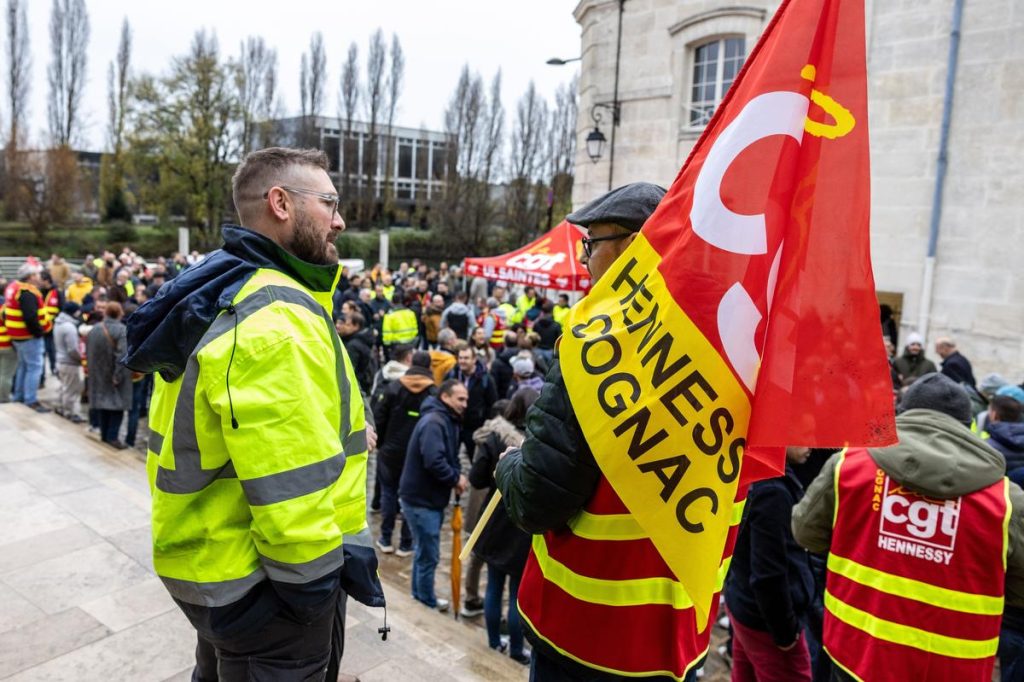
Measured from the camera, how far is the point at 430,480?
18.1ft

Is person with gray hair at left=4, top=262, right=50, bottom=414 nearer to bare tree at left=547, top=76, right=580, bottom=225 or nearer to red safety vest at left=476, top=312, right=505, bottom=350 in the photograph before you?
red safety vest at left=476, top=312, right=505, bottom=350

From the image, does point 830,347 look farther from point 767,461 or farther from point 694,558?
point 694,558

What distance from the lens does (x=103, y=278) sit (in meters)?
15.2

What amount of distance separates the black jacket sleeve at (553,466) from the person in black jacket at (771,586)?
66.6 inches

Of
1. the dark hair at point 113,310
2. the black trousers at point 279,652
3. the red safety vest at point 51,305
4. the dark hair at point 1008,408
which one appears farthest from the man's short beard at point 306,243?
the red safety vest at point 51,305

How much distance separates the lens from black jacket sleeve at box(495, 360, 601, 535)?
5.92 feet

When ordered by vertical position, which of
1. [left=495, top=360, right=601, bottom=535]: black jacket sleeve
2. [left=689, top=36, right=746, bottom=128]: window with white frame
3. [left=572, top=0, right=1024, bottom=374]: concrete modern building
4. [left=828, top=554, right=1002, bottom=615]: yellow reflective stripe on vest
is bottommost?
[left=828, top=554, right=1002, bottom=615]: yellow reflective stripe on vest

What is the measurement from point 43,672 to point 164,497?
1.92 metres

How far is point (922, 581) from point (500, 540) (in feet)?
8.14

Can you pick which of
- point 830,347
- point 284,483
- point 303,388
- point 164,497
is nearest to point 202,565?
point 164,497

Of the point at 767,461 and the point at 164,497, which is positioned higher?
the point at 767,461

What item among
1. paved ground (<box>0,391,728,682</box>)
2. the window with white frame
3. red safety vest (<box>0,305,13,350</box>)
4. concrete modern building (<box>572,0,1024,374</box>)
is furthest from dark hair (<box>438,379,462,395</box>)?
the window with white frame

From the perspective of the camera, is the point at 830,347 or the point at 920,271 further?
the point at 920,271

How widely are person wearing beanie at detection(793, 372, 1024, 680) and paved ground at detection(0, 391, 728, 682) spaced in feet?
5.84
